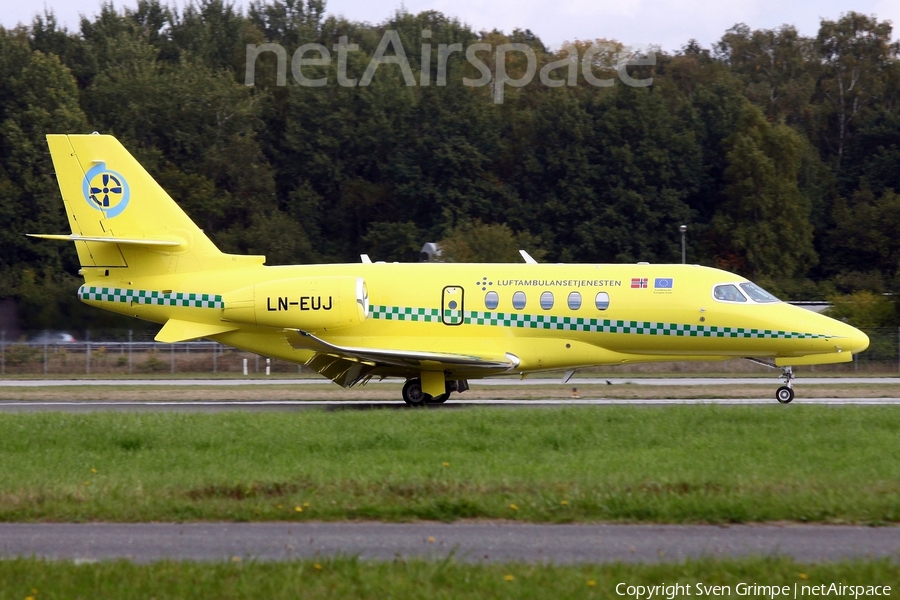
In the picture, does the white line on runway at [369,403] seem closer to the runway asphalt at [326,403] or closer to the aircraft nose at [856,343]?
the runway asphalt at [326,403]

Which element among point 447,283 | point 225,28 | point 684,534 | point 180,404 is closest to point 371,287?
point 447,283

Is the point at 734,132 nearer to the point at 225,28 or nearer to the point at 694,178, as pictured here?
the point at 694,178

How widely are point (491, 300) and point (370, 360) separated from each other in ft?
9.51

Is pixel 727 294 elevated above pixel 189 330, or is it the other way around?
pixel 727 294

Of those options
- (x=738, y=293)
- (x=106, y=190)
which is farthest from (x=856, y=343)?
(x=106, y=190)

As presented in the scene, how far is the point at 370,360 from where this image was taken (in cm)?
2194

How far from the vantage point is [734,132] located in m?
63.9

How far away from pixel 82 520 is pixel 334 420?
20.8ft

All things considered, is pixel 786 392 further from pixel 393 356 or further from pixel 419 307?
pixel 393 356

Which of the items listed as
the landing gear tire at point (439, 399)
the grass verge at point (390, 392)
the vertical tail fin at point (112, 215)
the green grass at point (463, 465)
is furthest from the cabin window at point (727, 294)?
the vertical tail fin at point (112, 215)

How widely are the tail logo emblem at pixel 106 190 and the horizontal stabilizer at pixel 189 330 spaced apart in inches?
108

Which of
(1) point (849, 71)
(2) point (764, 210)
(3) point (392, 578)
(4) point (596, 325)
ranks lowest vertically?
(3) point (392, 578)

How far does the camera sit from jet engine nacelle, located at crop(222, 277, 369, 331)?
22.6m

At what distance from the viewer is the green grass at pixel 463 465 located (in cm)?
1100
